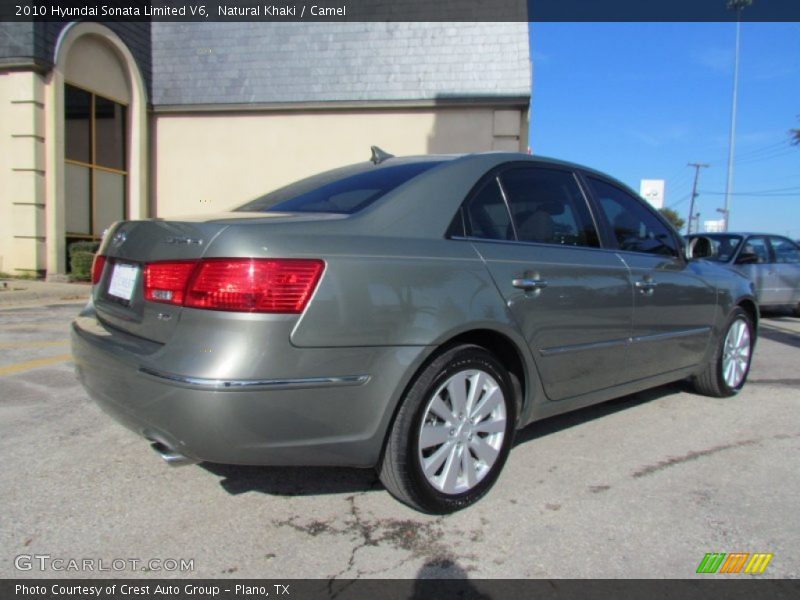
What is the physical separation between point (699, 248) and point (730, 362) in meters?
0.97

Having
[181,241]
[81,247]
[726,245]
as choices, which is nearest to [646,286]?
[181,241]

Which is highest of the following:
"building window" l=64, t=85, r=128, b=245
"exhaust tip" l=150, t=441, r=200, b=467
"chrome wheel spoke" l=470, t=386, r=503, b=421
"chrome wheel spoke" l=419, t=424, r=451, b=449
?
"building window" l=64, t=85, r=128, b=245

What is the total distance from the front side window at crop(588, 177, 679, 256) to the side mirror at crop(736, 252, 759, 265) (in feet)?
17.8

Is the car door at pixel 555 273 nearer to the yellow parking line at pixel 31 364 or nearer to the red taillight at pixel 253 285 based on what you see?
the red taillight at pixel 253 285

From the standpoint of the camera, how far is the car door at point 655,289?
3732 mm

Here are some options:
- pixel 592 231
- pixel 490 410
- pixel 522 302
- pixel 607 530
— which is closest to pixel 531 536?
pixel 607 530

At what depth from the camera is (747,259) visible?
884 centimetres

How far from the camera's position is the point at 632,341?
3650 millimetres

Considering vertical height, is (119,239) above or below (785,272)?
above

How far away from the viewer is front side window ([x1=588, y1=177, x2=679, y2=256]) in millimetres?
3809

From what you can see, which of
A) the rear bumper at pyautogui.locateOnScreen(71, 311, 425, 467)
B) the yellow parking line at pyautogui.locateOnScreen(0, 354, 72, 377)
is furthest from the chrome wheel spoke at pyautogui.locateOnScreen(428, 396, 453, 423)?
the yellow parking line at pyautogui.locateOnScreen(0, 354, 72, 377)

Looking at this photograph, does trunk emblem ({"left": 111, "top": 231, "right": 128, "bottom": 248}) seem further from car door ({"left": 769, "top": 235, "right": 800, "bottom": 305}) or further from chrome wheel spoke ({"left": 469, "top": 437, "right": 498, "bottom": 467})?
car door ({"left": 769, "top": 235, "right": 800, "bottom": 305})

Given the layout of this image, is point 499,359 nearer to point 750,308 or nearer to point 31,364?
point 750,308

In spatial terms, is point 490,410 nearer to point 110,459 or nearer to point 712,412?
point 110,459
